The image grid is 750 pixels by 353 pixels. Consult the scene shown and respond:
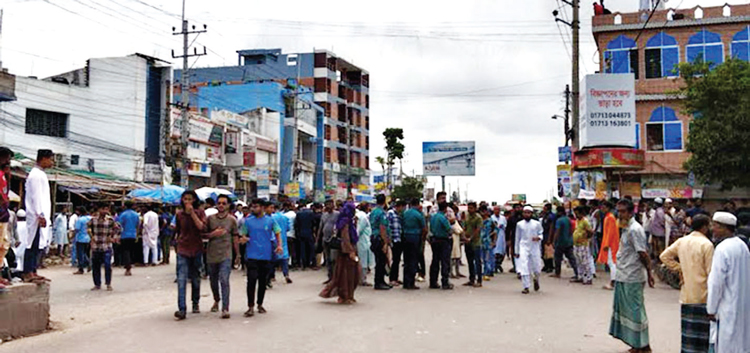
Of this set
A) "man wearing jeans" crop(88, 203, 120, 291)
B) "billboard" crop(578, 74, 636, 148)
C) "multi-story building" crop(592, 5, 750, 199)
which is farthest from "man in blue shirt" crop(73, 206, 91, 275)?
"multi-story building" crop(592, 5, 750, 199)

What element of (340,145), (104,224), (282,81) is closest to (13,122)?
(104,224)

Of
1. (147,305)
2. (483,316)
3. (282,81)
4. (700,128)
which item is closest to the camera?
(483,316)

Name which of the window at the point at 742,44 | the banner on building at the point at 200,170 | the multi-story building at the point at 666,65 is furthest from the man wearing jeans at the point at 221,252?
the window at the point at 742,44

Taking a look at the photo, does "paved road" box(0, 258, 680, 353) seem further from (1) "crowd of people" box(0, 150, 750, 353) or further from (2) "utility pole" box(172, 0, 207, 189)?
(2) "utility pole" box(172, 0, 207, 189)

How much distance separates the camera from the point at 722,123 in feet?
77.7

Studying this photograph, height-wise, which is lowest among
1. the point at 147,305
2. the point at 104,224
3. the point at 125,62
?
the point at 147,305

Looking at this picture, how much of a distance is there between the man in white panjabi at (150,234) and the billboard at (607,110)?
47.6 feet

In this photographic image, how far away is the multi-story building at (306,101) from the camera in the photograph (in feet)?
191

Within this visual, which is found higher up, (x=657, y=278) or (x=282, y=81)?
(x=282, y=81)

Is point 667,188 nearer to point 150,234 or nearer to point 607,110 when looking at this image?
point 607,110

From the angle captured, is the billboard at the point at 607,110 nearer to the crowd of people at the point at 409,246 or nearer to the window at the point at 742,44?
the crowd of people at the point at 409,246

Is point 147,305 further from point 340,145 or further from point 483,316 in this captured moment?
point 340,145

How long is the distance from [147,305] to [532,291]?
24.1 ft

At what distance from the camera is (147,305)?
36.9 feet
